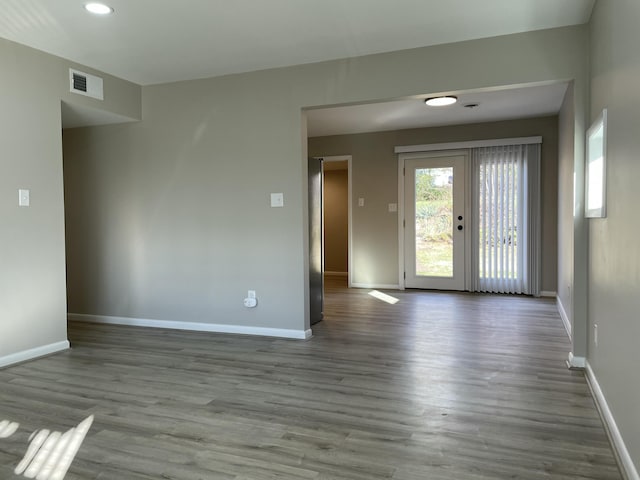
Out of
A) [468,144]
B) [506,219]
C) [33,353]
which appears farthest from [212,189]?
[506,219]

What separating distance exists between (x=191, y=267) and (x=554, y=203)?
15.6 ft

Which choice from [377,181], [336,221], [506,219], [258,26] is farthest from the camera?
[336,221]

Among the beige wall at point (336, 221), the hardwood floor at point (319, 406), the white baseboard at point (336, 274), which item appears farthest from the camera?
the beige wall at point (336, 221)

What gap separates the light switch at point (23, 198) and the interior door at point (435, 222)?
4872 millimetres

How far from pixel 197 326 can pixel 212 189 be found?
131 cm

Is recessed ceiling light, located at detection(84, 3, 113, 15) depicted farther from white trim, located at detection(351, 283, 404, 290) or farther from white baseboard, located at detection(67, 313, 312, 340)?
white trim, located at detection(351, 283, 404, 290)

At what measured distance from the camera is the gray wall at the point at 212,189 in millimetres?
3893

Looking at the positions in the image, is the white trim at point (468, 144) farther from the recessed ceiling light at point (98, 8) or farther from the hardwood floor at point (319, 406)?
the recessed ceiling light at point (98, 8)

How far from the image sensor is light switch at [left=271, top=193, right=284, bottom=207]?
4141 millimetres

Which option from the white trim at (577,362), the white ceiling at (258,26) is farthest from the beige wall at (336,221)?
the white trim at (577,362)

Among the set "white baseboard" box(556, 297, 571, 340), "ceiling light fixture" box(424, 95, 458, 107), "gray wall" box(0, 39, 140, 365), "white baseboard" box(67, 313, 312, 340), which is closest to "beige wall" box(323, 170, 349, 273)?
"ceiling light fixture" box(424, 95, 458, 107)

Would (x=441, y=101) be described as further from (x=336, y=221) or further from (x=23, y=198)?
(x=336, y=221)

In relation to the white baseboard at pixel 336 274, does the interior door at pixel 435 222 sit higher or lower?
higher

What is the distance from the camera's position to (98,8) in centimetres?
294
